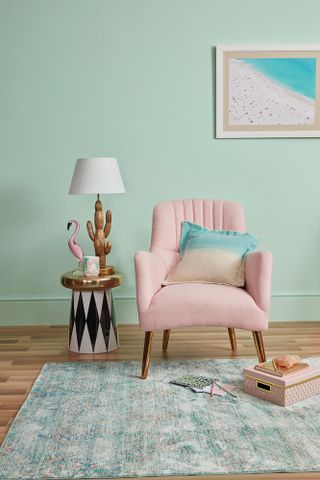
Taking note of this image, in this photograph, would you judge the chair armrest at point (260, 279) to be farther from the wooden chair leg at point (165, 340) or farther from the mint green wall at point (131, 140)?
the mint green wall at point (131, 140)

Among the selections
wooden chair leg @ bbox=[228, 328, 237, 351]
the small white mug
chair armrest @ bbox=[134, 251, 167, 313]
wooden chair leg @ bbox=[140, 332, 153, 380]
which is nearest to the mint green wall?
the small white mug

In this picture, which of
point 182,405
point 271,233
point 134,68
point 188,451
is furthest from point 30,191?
point 188,451

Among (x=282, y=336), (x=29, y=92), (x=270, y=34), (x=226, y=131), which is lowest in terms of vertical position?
(x=282, y=336)

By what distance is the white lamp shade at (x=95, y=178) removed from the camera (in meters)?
3.48

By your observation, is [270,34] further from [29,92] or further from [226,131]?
[29,92]

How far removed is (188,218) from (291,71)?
50.5 inches

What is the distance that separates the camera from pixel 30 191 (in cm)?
411

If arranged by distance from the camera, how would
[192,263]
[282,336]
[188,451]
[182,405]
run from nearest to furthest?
[188,451] → [182,405] → [192,263] → [282,336]

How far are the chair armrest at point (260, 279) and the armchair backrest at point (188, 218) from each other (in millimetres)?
482

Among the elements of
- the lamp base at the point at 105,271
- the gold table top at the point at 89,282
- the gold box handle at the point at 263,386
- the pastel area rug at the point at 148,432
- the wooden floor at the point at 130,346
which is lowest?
the wooden floor at the point at 130,346

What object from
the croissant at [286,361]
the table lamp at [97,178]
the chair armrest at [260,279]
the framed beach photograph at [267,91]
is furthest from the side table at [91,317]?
the framed beach photograph at [267,91]

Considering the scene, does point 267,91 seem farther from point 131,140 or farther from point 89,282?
point 89,282

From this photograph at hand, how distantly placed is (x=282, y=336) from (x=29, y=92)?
89.2 inches

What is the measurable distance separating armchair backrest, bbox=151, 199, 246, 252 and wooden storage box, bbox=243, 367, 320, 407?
107 cm
